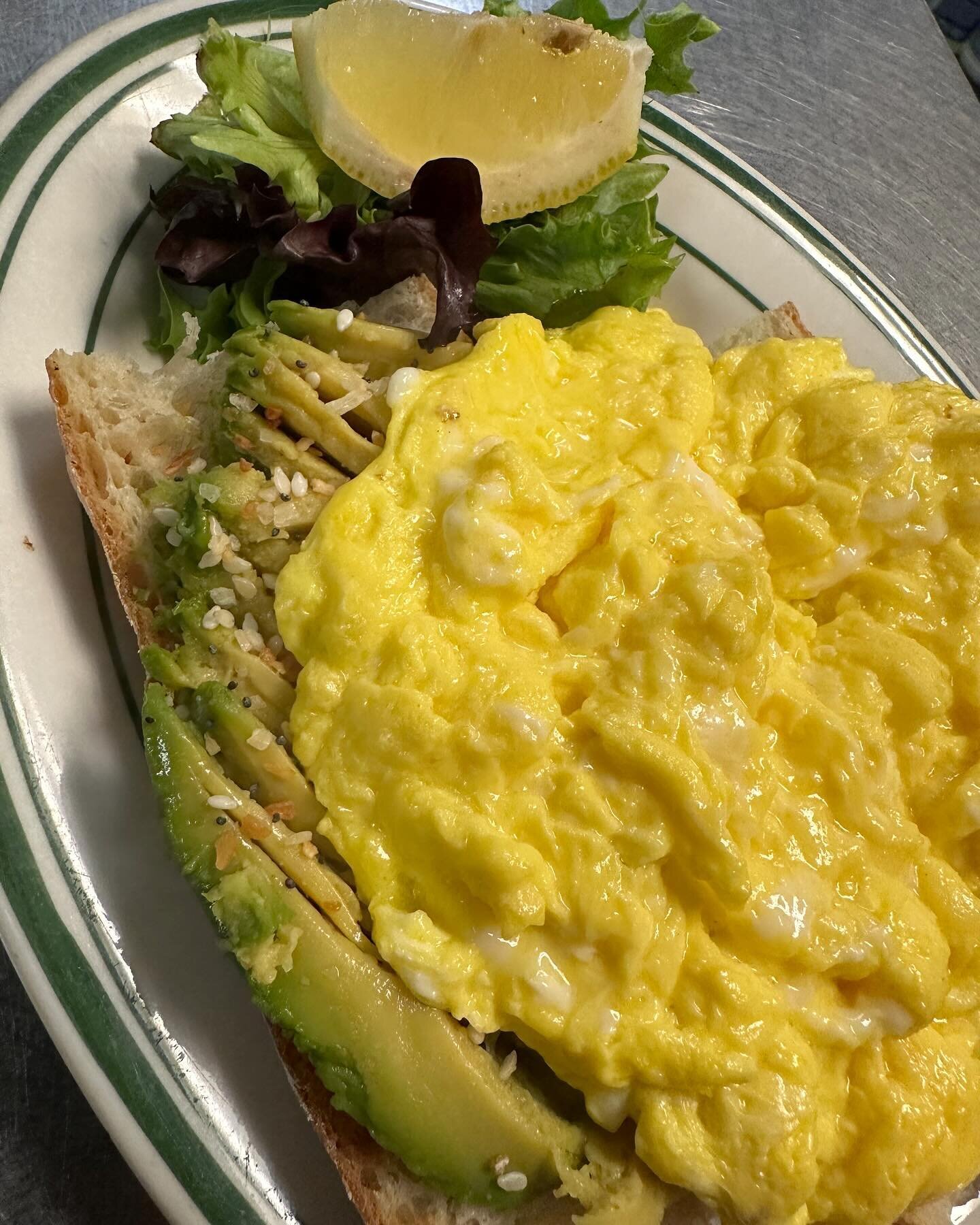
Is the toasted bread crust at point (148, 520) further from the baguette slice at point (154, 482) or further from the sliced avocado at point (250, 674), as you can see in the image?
the sliced avocado at point (250, 674)

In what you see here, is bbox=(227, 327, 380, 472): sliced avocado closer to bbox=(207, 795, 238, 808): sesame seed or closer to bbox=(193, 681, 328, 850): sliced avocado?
bbox=(193, 681, 328, 850): sliced avocado

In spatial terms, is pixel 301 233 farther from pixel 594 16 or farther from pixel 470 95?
pixel 594 16

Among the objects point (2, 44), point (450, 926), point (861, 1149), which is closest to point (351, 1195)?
point (450, 926)

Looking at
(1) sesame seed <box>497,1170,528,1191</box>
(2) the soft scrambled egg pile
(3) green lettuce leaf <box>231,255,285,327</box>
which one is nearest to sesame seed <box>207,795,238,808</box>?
(2) the soft scrambled egg pile

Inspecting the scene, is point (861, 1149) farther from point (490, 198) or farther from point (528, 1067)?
point (490, 198)

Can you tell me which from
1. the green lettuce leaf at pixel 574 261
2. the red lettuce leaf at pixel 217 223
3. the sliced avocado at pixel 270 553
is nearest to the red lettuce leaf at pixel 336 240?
the red lettuce leaf at pixel 217 223

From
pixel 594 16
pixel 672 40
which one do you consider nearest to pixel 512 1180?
pixel 672 40
